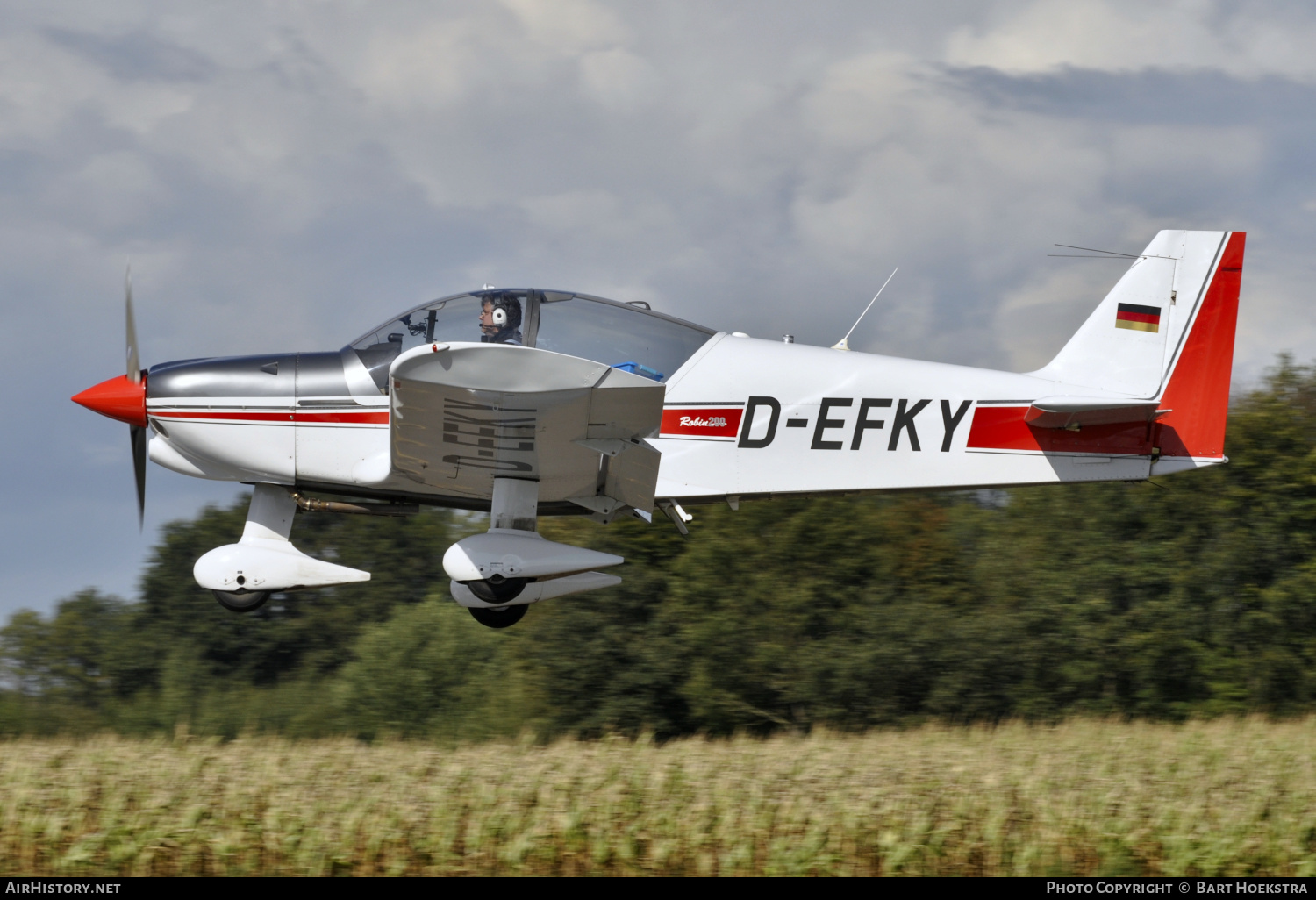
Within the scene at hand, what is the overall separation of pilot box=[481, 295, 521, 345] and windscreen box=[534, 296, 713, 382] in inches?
5.3

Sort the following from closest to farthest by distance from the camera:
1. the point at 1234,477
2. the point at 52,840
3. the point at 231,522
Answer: the point at 52,840, the point at 1234,477, the point at 231,522

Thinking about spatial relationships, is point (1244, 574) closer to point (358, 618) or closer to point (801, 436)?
point (801, 436)

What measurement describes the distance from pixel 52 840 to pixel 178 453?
2.26 meters

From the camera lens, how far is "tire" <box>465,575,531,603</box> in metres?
6.43

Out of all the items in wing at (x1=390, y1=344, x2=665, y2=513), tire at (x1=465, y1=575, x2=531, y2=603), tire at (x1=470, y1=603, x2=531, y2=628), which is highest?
wing at (x1=390, y1=344, x2=665, y2=513)

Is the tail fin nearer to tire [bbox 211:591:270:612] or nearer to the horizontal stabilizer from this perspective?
the horizontal stabilizer

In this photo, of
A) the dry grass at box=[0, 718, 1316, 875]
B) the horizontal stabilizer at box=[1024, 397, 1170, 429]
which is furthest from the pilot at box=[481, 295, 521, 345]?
the horizontal stabilizer at box=[1024, 397, 1170, 429]

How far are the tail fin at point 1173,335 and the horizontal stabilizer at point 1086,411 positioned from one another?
0.27 metres

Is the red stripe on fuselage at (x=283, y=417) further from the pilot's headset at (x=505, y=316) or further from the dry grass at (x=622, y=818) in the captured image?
the dry grass at (x=622, y=818)

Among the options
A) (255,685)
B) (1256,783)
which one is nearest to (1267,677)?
(1256,783)

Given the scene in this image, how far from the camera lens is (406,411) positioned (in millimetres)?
5809

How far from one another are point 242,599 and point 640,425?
2.78 meters

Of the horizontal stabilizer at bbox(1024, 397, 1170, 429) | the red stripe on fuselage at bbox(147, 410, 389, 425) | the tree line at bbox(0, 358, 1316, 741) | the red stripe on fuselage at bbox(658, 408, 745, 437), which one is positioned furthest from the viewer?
the tree line at bbox(0, 358, 1316, 741)

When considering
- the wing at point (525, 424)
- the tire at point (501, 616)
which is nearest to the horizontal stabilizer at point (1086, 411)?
the wing at point (525, 424)
